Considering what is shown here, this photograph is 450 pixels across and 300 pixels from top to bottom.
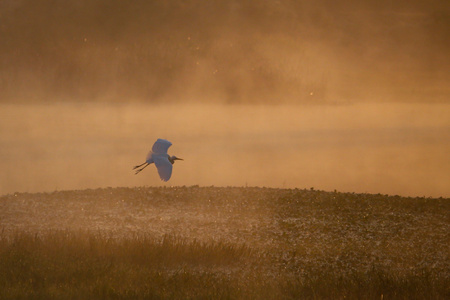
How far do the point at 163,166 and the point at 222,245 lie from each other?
2333 millimetres

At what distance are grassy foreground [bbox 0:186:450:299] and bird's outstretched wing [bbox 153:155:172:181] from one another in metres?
1.70

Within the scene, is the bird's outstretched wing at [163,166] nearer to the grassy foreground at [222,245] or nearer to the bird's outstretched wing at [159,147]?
the bird's outstretched wing at [159,147]

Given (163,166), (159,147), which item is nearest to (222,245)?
(163,166)

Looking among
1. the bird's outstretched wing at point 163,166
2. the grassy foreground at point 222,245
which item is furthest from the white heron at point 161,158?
the grassy foreground at point 222,245

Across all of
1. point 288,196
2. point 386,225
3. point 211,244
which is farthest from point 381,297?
point 288,196

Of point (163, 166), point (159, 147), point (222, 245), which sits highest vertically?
point (159, 147)

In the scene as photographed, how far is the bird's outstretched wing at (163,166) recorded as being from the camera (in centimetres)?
1152

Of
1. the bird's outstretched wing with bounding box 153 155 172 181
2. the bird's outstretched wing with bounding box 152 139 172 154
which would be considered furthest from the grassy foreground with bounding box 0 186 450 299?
the bird's outstretched wing with bounding box 152 139 172 154

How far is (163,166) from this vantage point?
459 inches

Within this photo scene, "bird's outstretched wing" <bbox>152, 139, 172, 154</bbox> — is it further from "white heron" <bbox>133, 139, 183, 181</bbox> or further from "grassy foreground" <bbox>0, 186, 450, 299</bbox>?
"grassy foreground" <bbox>0, 186, 450, 299</bbox>

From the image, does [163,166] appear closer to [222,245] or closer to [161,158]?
[161,158]

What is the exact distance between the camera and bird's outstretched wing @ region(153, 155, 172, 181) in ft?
37.8

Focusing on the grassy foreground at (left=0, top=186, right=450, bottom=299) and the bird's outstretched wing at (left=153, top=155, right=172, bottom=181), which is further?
the bird's outstretched wing at (left=153, top=155, right=172, bottom=181)

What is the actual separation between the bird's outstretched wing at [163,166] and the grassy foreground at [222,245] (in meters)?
1.70
